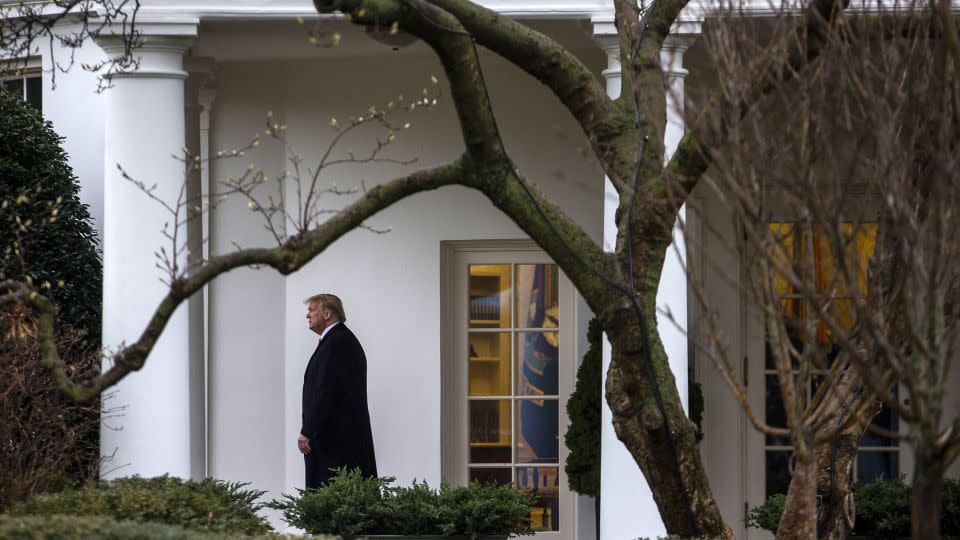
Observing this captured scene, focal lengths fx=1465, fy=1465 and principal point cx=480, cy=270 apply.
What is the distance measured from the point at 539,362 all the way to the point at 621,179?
566cm

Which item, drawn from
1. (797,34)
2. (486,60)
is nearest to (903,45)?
(797,34)

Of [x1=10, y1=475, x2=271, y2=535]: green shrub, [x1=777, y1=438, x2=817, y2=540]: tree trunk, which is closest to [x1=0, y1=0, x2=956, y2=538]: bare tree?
[x1=777, y1=438, x2=817, y2=540]: tree trunk

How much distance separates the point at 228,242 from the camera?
1209 centimetres

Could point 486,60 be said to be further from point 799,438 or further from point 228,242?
point 799,438

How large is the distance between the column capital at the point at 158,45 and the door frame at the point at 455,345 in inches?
131

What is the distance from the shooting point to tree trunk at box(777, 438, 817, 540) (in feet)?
18.6

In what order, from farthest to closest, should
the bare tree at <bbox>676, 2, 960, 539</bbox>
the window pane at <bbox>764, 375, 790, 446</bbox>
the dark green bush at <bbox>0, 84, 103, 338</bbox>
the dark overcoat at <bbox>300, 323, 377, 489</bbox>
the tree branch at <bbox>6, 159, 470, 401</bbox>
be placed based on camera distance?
the window pane at <bbox>764, 375, 790, 446</bbox>, the dark green bush at <bbox>0, 84, 103, 338</bbox>, the dark overcoat at <bbox>300, 323, 377, 489</bbox>, the tree branch at <bbox>6, 159, 470, 401</bbox>, the bare tree at <bbox>676, 2, 960, 539</bbox>

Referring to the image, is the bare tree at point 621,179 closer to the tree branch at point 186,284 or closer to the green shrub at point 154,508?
the tree branch at point 186,284

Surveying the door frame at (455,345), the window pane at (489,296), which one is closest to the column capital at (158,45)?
the door frame at (455,345)

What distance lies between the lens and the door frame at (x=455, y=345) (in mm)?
11938

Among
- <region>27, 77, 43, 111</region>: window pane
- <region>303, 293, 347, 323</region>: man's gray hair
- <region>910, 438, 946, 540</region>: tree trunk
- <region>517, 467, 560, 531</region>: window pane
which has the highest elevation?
<region>27, 77, 43, 111</region>: window pane

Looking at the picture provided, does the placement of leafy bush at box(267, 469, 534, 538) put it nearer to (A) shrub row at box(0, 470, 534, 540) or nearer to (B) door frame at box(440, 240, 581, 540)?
(A) shrub row at box(0, 470, 534, 540)

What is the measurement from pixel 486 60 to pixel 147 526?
6.66 meters

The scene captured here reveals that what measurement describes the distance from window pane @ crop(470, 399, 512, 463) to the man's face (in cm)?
202
